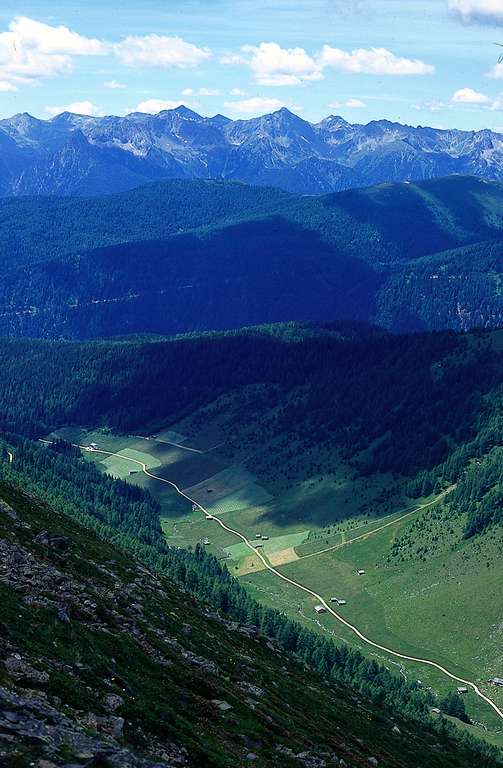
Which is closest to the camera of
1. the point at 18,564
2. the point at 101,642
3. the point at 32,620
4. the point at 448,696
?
the point at 32,620

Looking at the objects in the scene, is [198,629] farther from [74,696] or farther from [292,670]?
[74,696]

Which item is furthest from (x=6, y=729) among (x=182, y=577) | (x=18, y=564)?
(x=182, y=577)

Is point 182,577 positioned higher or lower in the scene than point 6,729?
lower

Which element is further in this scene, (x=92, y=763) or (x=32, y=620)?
(x=32, y=620)

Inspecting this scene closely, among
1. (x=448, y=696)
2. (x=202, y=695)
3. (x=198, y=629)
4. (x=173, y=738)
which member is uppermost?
(x=173, y=738)

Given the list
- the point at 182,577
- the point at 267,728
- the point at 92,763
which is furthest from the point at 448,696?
the point at 92,763

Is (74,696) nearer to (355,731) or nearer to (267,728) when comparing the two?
(267,728)

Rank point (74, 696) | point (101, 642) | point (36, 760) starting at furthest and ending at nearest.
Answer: point (101, 642) < point (74, 696) < point (36, 760)
